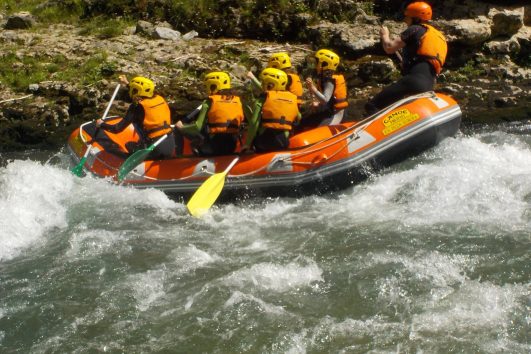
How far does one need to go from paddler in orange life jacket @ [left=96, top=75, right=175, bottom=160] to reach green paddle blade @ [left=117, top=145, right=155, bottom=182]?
0.18m

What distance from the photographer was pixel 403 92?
27.1 feet

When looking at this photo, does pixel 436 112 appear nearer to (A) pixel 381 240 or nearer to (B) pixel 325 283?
(A) pixel 381 240

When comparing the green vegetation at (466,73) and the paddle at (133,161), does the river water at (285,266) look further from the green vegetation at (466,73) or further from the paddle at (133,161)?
the green vegetation at (466,73)

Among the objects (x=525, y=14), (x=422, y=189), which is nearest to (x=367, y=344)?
(x=422, y=189)

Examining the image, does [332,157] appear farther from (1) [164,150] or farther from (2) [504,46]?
(2) [504,46]

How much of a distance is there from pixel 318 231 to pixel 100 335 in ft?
8.07

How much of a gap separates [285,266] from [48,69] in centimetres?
856

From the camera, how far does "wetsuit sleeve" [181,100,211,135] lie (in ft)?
25.6

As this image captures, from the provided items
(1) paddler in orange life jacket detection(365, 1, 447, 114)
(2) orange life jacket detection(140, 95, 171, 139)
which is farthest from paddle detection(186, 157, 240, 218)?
(1) paddler in orange life jacket detection(365, 1, 447, 114)

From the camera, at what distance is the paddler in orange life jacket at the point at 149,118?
8195mm

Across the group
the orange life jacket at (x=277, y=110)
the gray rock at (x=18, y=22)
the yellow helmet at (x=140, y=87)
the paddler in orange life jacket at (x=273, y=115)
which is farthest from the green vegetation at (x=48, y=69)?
the orange life jacket at (x=277, y=110)

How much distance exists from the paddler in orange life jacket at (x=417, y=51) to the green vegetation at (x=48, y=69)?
614 centimetres

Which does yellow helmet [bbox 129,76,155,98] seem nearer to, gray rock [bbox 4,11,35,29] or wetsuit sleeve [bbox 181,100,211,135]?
wetsuit sleeve [bbox 181,100,211,135]

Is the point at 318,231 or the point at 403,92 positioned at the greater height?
the point at 403,92
